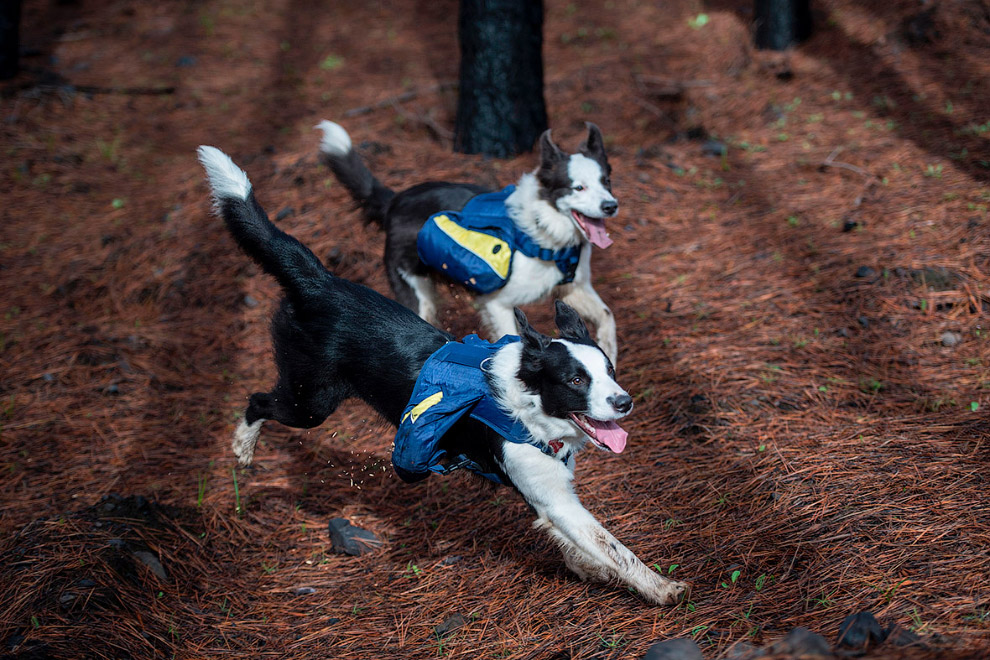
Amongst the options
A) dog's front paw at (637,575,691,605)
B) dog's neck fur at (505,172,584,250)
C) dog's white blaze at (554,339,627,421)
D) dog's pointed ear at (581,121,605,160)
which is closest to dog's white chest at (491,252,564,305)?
dog's neck fur at (505,172,584,250)

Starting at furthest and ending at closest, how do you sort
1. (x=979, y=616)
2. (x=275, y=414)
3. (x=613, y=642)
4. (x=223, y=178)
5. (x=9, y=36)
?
(x=9, y=36), (x=275, y=414), (x=223, y=178), (x=613, y=642), (x=979, y=616)

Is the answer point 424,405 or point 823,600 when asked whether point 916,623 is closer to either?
point 823,600

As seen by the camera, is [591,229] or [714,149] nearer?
[591,229]

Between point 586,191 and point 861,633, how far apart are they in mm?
3066

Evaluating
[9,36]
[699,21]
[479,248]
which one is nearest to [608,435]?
[479,248]

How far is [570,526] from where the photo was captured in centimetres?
313

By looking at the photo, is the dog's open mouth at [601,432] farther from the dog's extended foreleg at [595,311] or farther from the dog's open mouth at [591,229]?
the dog's open mouth at [591,229]

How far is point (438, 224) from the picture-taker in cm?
464

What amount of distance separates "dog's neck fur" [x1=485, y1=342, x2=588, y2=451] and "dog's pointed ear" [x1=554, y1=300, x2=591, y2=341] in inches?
8.9

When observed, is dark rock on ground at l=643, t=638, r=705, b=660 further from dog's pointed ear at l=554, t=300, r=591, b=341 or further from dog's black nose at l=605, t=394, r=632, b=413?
dog's pointed ear at l=554, t=300, r=591, b=341

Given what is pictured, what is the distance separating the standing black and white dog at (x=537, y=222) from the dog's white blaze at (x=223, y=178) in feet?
4.89

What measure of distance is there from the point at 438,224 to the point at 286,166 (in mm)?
2978

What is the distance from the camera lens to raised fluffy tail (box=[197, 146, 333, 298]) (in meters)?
3.57

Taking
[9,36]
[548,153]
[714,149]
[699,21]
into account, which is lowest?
[9,36]
